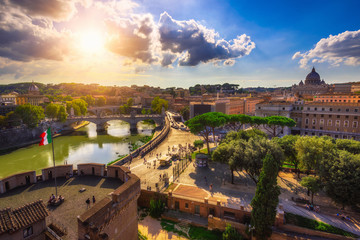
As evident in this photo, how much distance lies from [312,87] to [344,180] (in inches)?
4186

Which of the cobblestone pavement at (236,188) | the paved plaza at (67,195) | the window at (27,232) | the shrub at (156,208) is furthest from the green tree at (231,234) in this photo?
the window at (27,232)

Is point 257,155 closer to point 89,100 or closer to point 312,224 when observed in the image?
point 312,224

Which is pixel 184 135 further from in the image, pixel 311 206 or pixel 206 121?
pixel 311 206

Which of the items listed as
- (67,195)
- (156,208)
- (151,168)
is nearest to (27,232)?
(67,195)

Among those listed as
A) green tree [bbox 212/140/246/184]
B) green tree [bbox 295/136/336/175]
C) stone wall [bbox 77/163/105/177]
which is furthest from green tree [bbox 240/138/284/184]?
stone wall [bbox 77/163/105/177]

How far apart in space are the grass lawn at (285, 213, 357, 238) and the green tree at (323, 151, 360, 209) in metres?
2.08

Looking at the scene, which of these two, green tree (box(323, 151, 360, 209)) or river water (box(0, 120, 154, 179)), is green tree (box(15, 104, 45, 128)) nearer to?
river water (box(0, 120, 154, 179))

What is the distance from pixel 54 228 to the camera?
8281mm

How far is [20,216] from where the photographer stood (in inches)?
278

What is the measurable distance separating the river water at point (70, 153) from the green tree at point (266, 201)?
24213mm

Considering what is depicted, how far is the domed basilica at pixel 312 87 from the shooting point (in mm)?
96812

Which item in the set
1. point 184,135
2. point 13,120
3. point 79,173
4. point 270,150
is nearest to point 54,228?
point 79,173

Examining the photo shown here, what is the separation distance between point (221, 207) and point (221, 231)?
1598 mm

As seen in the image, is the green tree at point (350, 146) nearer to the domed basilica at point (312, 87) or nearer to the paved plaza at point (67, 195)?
the paved plaza at point (67, 195)
